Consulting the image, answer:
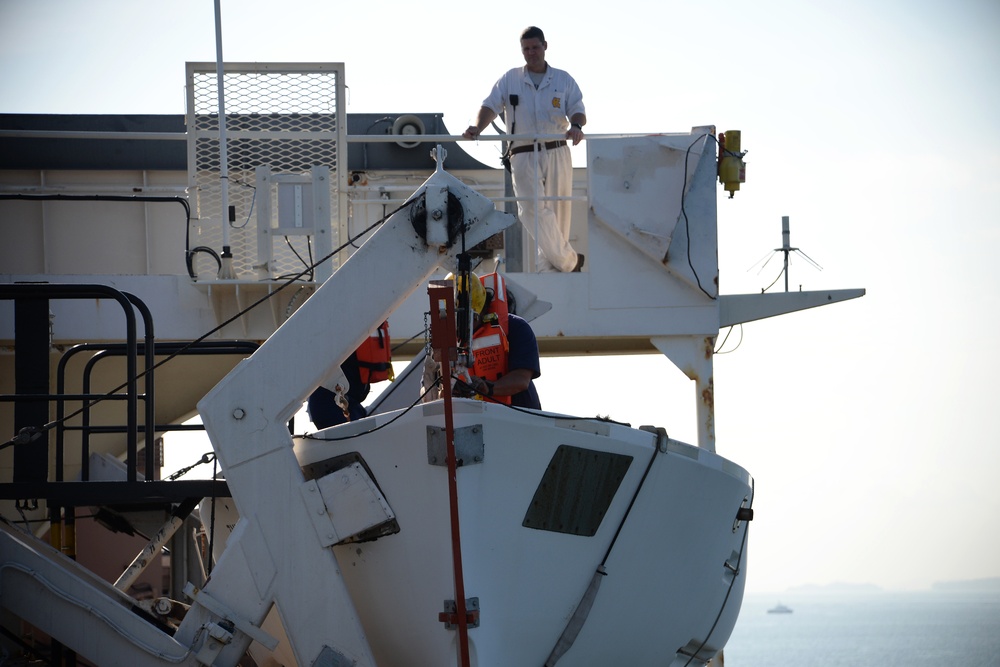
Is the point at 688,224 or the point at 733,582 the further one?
the point at 688,224

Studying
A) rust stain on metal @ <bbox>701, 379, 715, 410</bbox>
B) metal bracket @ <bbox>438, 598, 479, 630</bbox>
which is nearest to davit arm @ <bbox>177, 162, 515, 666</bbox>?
metal bracket @ <bbox>438, 598, 479, 630</bbox>

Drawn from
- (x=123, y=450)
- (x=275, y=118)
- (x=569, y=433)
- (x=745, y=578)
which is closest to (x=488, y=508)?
(x=569, y=433)

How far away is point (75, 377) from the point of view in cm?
1139

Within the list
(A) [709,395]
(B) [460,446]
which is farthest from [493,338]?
(A) [709,395]

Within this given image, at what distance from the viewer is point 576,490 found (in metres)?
6.50

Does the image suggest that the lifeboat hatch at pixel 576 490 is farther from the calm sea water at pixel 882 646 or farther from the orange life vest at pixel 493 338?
the calm sea water at pixel 882 646

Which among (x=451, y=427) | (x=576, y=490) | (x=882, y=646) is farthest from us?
(x=882, y=646)

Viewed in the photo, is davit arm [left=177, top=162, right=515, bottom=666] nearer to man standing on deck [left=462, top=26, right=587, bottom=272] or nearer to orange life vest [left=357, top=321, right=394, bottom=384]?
orange life vest [left=357, top=321, right=394, bottom=384]

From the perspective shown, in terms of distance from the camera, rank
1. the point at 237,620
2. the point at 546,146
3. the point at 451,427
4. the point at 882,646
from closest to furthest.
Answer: the point at 451,427
the point at 237,620
the point at 546,146
the point at 882,646

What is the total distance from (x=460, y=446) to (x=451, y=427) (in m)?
0.19

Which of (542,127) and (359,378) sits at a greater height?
(542,127)

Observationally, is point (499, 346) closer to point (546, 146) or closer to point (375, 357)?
point (375, 357)

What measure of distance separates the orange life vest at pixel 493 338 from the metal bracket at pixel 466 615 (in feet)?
3.75

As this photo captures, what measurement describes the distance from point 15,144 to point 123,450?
10.6 ft
